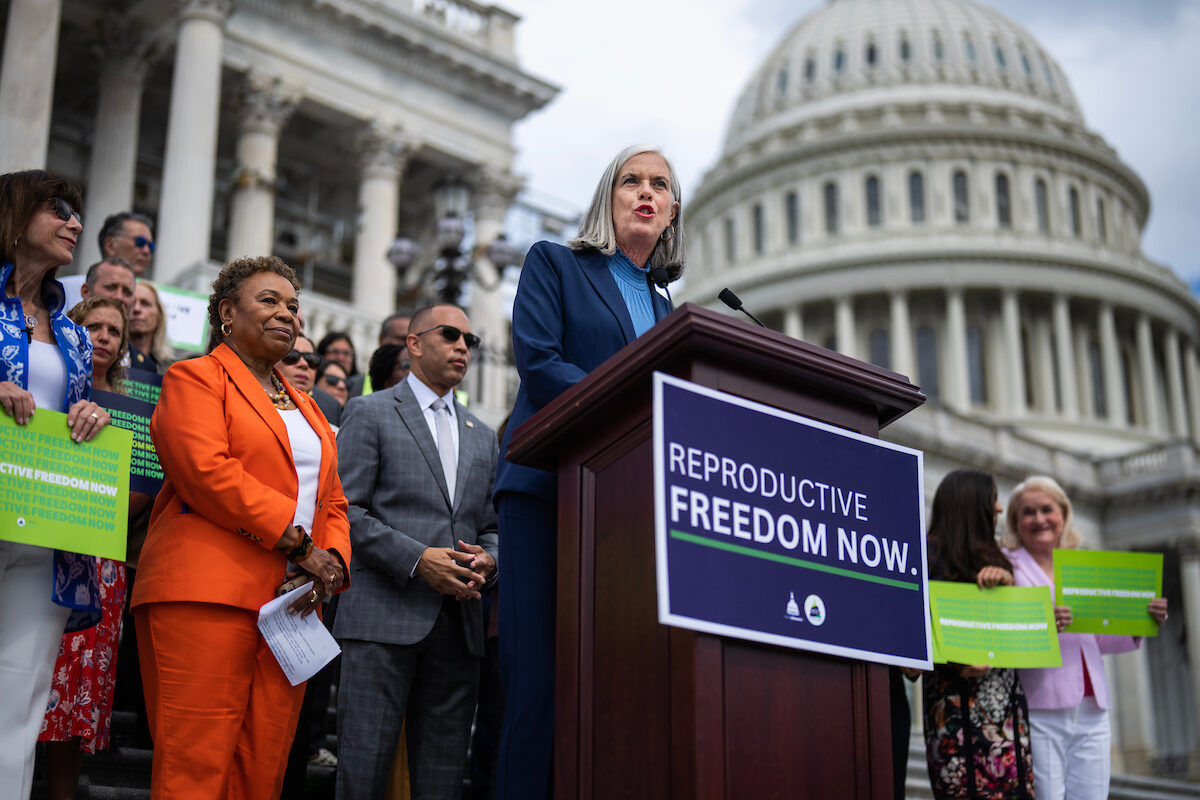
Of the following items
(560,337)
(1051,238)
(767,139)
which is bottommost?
(560,337)

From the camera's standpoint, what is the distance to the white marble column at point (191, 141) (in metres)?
17.9

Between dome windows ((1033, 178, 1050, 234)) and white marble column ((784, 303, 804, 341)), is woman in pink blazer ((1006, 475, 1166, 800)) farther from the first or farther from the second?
dome windows ((1033, 178, 1050, 234))

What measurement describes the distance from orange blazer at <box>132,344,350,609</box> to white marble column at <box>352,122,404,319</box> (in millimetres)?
16598

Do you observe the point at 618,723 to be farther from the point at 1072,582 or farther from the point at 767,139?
the point at 767,139

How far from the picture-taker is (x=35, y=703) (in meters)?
3.98

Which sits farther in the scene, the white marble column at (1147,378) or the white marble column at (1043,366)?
the white marble column at (1147,378)

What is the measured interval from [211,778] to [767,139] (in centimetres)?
6198

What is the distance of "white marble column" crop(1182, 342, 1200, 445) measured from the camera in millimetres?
60031

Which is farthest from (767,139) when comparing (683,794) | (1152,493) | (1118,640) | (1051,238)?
(683,794)

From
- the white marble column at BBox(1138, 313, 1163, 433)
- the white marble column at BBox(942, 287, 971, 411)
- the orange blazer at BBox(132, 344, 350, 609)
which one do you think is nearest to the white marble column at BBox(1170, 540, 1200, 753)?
the white marble column at BBox(942, 287, 971, 411)

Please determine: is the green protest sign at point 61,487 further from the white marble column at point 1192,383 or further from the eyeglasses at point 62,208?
the white marble column at point 1192,383

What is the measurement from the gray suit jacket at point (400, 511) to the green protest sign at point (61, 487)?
1.00m

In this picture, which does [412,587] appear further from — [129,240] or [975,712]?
[129,240]

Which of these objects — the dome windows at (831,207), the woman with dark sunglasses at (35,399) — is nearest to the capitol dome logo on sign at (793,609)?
the woman with dark sunglasses at (35,399)
